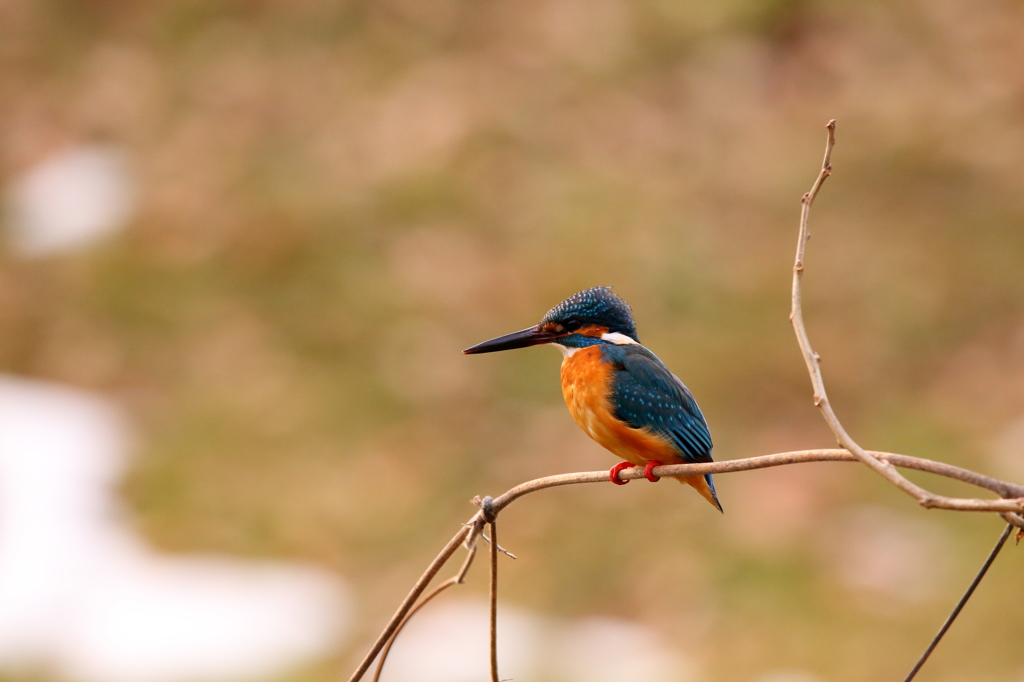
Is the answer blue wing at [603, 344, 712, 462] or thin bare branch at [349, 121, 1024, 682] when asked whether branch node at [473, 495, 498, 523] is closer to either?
thin bare branch at [349, 121, 1024, 682]

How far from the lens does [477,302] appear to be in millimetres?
10719

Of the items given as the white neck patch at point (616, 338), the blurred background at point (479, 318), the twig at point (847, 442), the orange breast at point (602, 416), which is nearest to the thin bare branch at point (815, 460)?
the twig at point (847, 442)

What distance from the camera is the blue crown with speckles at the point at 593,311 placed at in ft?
9.70

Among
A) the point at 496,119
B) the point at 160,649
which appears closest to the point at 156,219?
the point at 496,119

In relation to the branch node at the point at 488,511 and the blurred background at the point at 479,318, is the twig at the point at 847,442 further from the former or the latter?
the blurred background at the point at 479,318

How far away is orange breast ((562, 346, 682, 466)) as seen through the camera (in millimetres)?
2664

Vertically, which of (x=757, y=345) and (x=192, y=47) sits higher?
(x=192, y=47)

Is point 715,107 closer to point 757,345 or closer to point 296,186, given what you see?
point 757,345

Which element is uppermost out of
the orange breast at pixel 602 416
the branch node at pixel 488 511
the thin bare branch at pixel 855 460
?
the orange breast at pixel 602 416

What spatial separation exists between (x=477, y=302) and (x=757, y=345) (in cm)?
286

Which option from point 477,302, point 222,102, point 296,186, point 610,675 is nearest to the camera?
point 610,675

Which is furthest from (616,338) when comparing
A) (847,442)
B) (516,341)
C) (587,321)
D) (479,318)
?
(479,318)

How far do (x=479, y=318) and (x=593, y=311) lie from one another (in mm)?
7497

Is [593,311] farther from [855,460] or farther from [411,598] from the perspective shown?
[855,460]
